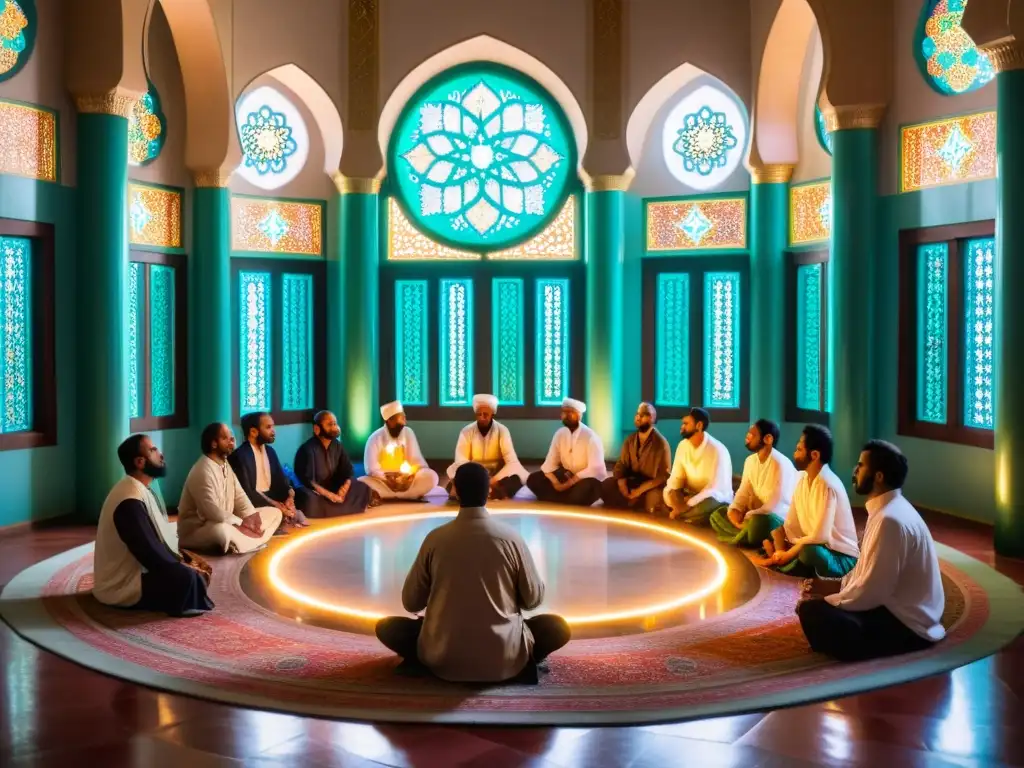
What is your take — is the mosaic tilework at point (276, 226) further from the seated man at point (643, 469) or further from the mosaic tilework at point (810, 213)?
the mosaic tilework at point (810, 213)

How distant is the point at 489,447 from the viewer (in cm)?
824

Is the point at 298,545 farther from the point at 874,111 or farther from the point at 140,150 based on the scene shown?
the point at 874,111

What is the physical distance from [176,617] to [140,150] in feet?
15.3

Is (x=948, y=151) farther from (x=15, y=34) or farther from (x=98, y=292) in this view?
(x=15, y=34)

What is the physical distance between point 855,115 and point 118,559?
18.5 ft

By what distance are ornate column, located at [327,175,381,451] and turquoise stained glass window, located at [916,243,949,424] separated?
15.1ft

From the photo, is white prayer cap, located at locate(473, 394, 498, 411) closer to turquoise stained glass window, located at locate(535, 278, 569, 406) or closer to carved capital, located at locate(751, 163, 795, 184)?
turquoise stained glass window, located at locate(535, 278, 569, 406)

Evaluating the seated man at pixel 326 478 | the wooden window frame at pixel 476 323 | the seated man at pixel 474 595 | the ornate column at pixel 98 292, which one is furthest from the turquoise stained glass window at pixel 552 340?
the seated man at pixel 474 595

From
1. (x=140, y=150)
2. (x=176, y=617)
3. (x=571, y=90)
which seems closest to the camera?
(x=176, y=617)

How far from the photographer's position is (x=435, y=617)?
12.4ft

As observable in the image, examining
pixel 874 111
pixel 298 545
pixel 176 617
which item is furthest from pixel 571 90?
pixel 176 617

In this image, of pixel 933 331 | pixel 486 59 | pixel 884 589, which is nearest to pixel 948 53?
pixel 933 331

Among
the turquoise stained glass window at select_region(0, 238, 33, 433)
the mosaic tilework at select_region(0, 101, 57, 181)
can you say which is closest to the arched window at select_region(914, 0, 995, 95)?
the mosaic tilework at select_region(0, 101, 57, 181)

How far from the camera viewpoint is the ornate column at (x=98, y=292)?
7.03m
